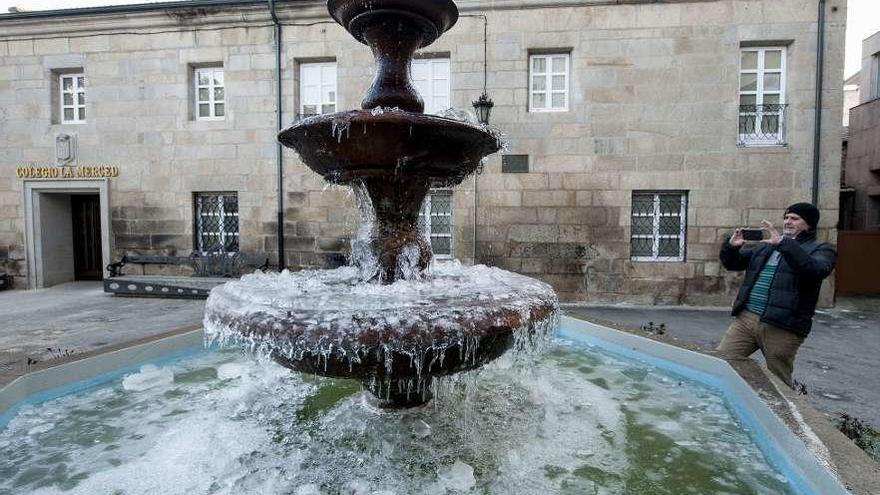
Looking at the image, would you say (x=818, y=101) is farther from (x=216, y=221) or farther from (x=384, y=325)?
(x=216, y=221)

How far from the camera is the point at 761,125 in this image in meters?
8.99

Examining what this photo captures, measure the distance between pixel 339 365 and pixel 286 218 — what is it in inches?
328

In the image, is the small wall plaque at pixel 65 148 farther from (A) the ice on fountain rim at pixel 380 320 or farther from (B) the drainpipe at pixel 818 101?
(B) the drainpipe at pixel 818 101

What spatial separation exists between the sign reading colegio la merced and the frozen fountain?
9479 millimetres

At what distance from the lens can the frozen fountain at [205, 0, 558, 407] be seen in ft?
7.38

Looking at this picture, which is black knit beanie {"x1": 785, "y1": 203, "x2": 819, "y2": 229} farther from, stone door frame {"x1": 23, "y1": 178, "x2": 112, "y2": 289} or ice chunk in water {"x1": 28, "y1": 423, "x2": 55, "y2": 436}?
stone door frame {"x1": 23, "y1": 178, "x2": 112, "y2": 289}

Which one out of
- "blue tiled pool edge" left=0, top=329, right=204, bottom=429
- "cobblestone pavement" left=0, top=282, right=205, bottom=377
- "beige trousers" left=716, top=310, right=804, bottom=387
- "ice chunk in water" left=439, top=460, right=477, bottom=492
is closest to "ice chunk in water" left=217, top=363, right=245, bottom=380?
"blue tiled pool edge" left=0, top=329, right=204, bottom=429

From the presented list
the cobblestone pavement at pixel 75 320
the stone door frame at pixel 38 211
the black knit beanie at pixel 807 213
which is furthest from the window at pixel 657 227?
the stone door frame at pixel 38 211

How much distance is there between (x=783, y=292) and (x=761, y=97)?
23.2 ft

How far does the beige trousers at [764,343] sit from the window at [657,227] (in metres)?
5.42

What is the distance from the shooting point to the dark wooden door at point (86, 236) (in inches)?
480

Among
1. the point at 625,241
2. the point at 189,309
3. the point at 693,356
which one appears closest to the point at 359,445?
the point at 693,356

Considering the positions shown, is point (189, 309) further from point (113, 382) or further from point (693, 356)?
point (693, 356)

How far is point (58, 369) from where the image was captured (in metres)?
3.65
